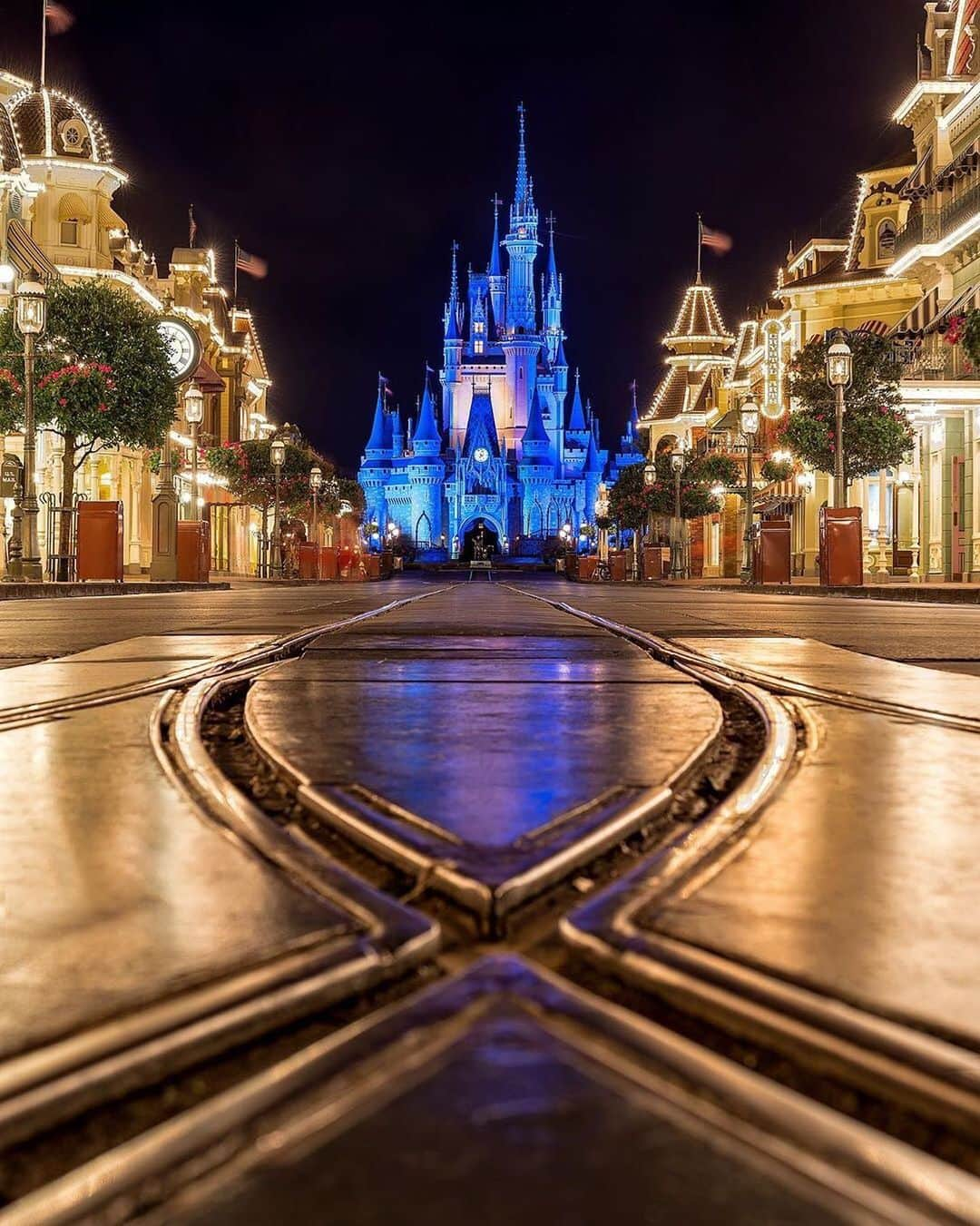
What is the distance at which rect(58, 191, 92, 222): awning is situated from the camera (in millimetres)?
42156

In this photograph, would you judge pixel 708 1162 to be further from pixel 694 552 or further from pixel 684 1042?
pixel 694 552

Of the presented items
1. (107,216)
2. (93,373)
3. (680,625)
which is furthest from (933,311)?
(680,625)

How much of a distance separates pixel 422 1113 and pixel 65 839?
3.27 feet

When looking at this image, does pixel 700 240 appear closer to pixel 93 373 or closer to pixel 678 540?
pixel 678 540

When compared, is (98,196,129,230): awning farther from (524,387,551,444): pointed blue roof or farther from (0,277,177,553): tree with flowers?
(524,387,551,444): pointed blue roof

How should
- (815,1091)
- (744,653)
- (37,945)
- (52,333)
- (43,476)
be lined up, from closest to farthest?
(815,1091) < (37,945) < (744,653) < (52,333) < (43,476)

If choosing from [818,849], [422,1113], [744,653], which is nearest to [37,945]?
[422,1113]

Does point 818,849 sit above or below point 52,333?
below

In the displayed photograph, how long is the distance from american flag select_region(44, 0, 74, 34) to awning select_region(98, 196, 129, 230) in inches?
281

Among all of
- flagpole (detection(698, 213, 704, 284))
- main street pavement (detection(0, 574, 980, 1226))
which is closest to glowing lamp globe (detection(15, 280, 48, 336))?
main street pavement (detection(0, 574, 980, 1226))

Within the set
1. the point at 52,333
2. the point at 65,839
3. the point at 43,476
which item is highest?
the point at 52,333

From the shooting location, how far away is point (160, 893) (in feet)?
4.11

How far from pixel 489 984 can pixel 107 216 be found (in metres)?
46.6

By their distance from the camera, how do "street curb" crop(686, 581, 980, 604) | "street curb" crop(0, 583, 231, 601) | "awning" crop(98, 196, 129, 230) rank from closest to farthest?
1. "street curb" crop(686, 581, 980, 604)
2. "street curb" crop(0, 583, 231, 601)
3. "awning" crop(98, 196, 129, 230)
